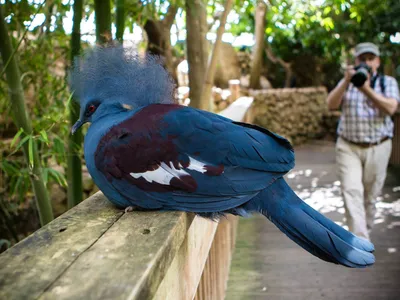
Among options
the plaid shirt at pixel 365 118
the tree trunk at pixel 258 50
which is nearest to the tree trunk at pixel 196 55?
the plaid shirt at pixel 365 118

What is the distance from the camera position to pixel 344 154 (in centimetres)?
323

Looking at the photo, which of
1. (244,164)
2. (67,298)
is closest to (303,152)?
(244,164)

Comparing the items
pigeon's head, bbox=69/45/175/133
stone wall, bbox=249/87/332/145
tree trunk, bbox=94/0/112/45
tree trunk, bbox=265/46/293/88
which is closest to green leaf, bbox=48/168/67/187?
tree trunk, bbox=94/0/112/45

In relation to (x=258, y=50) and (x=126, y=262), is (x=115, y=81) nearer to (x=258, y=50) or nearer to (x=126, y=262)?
(x=126, y=262)

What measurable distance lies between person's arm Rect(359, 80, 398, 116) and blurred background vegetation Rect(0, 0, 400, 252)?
797 mm

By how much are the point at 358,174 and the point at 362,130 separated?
0.27 meters

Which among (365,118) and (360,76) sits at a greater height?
(360,76)

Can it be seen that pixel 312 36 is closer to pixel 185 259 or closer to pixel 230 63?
pixel 230 63

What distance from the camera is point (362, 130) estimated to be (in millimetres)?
3170

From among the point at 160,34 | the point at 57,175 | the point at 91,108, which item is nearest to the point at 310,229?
the point at 91,108

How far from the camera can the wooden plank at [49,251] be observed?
0.75m

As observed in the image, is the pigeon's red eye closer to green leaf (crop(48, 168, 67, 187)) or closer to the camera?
green leaf (crop(48, 168, 67, 187))

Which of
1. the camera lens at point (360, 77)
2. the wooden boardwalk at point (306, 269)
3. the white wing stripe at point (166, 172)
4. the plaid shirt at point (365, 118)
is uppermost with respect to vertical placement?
the camera lens at point (360, 77)

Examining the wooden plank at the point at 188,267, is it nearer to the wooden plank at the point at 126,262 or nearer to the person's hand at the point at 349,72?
the wooden plank at the point at 126,262
